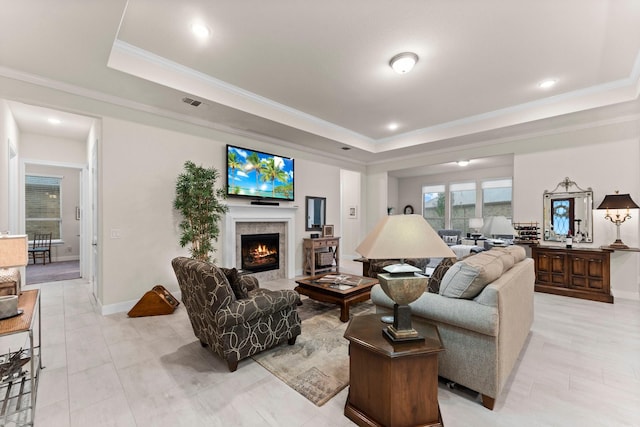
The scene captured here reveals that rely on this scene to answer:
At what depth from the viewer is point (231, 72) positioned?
11.3 ft

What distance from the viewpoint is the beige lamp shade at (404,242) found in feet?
4.75

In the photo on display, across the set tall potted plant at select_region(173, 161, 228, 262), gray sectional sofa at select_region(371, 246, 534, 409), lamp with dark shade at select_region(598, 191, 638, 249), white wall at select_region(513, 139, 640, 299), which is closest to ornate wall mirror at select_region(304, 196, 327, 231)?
tall potted plant at select_region(173, 161, 228, 262)

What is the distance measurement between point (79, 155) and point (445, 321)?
7.08 m

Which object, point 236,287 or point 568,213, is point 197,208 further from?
point 568,213

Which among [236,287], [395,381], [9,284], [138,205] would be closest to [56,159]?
[138,205]

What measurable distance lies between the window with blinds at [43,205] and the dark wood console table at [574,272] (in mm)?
11209

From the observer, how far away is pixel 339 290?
10.9ft

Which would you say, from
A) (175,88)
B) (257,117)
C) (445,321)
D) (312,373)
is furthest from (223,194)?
(445,321)

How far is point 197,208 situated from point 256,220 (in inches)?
49.5

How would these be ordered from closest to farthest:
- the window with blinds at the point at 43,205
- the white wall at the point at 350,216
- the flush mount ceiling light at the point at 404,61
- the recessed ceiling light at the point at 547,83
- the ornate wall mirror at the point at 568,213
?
the flush mount ceiling light at the point at 404,61
the recessed ceiling light at the point at 547,83
the ornate wall mirror at the point at 568,213
the window with blinds at the point at 43,205
the white wall at the point at 350,216

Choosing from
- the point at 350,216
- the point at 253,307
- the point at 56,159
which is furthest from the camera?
the point at 350,216

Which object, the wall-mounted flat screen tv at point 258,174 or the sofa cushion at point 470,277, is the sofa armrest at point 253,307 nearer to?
the sofa cushion at point 470,277

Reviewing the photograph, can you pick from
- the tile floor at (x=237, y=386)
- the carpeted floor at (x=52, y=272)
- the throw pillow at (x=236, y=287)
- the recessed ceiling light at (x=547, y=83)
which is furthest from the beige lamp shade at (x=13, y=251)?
the recessed ceiling light at (x=547, y=83)

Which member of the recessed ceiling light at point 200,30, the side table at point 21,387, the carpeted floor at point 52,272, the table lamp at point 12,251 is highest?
the recessed ceiling light at point 200,30
